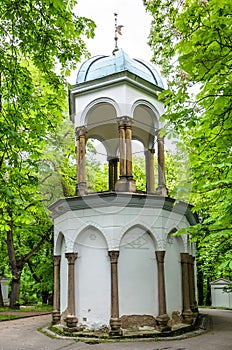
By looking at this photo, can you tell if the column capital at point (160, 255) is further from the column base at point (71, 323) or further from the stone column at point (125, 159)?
the column base at point (71, 323)

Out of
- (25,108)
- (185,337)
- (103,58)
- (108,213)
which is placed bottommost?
(185,337)

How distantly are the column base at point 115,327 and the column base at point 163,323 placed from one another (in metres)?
1.04

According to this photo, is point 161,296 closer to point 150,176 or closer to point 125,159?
point 125,159

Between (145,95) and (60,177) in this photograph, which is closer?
(145,95)

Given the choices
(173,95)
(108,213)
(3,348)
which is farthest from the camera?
(108,213)

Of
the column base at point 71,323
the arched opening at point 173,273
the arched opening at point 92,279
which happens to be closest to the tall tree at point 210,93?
the arched opening at point 92,279

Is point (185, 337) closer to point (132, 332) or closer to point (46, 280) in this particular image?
point (132, 332)

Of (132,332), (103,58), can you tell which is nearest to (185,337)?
(132,332)

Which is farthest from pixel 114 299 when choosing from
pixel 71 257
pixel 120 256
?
pixel 71 257

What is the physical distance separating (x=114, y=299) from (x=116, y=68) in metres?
6.82

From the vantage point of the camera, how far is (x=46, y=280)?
2012 cm

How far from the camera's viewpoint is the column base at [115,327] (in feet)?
30.8

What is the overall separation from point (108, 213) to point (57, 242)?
2313 millimetres

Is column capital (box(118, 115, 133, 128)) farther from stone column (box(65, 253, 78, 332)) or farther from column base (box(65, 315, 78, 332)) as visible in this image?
column base (box(65, 315, 78, 332))
